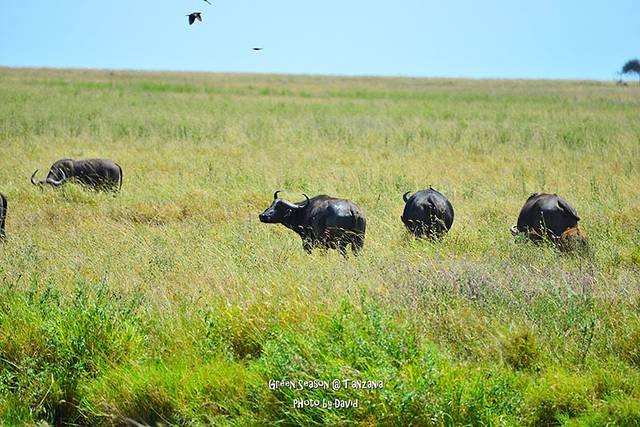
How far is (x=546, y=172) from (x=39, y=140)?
13052 millimetres

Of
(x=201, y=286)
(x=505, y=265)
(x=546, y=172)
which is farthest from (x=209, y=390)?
(x=546, y=172)

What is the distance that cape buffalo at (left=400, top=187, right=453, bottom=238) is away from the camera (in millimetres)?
9781

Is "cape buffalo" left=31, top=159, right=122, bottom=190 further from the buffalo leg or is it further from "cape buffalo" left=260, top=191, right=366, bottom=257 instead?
the buffalo leg

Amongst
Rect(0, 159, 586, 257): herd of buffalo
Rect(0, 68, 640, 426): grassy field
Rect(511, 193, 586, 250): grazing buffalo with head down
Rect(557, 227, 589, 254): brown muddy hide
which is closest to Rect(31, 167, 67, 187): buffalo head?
Rect(0, 68, 640, 426): grassy field

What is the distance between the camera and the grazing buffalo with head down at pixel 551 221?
29.2 ft

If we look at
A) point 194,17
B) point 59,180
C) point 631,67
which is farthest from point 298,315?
point 631,67

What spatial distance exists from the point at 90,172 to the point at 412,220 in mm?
7273

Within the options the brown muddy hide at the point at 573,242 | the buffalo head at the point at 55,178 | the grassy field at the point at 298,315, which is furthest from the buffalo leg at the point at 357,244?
the buffalo head at the point at 55,178

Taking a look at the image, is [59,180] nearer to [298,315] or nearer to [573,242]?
[298,315]

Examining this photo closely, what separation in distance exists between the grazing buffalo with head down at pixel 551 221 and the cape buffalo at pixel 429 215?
0.90m

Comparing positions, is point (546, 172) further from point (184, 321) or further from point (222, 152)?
point (184, 321)

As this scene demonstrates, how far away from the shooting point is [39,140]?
787 inches

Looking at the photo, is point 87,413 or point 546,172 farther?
point 546,172

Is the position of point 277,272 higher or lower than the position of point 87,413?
higher
